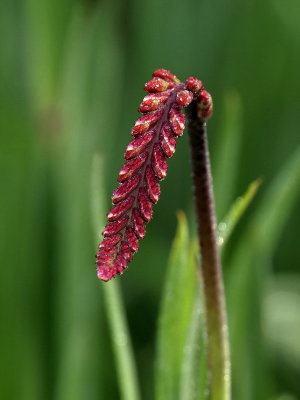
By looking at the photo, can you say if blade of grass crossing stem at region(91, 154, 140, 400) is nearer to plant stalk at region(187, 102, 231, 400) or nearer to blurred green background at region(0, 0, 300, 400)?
blurred green background at region(0, 0, 300, 400)

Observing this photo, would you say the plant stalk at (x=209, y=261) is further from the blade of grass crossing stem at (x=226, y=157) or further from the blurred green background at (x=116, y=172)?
the blade of grass crossing stem at (x=226, y=157)

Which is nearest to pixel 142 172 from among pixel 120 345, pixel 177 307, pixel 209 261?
pixel 209 261

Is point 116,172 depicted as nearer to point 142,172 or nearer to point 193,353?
point 193,353

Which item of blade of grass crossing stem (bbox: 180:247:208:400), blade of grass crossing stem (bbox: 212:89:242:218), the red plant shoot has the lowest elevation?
blade of grass crossing stem (bbox: 180:247:208:400)

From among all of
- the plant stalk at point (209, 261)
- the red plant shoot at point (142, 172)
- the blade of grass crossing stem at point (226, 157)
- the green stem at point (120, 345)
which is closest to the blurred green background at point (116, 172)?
the blade of grass crossing stem at point (226, 157)

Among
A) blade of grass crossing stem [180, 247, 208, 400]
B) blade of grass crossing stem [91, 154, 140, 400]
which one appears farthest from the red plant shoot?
blade of grass crossing stem [91, 154, 140, 400]

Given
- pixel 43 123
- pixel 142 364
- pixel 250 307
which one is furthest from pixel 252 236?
pixel 142 364
